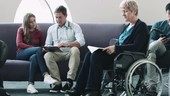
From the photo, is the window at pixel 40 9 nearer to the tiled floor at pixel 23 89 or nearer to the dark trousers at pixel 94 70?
the tiled floor at pixel 23 89

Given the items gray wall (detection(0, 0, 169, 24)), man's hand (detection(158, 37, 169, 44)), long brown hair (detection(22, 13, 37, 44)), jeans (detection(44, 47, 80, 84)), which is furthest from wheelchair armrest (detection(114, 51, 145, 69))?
gray wall (detection(0, 0, 169, 24))

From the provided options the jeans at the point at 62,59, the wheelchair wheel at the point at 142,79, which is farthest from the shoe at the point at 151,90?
the jeans at the point at 62,59

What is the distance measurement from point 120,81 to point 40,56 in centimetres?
130

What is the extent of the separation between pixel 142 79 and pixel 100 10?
93.1 inches

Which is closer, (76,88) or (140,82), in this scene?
(140,82)

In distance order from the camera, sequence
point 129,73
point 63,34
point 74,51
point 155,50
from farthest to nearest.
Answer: point 63,34
point 74,51
point 155,50
point 129,73

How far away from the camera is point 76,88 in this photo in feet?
12.6

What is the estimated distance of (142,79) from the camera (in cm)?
361

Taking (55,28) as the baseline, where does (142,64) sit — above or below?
below

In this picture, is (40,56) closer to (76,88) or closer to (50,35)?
(50,35)

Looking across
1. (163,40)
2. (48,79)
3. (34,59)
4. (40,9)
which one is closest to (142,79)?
(163,40)

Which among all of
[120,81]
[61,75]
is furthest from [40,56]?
[120,81]

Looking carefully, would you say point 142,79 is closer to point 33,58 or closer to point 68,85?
point 68,85

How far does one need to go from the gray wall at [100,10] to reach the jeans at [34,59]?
132cm
